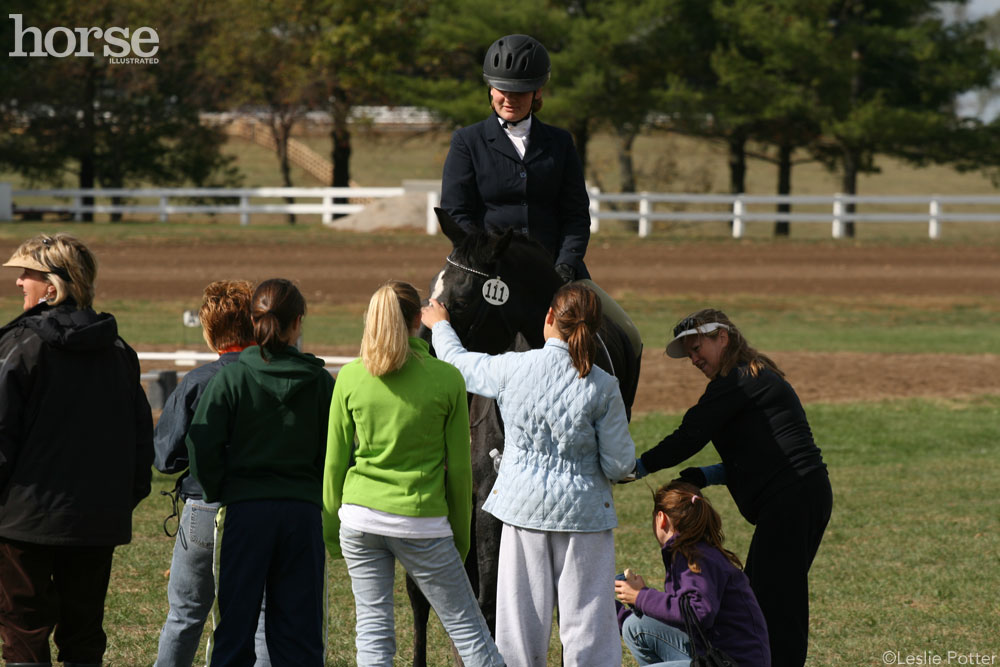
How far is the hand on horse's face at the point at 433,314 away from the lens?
509 cm

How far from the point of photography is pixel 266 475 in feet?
15.2

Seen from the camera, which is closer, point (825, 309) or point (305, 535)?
point (305, 535)

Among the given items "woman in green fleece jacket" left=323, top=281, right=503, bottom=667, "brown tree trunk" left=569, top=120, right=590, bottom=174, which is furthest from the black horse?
"brown tree trunk" left=569, top=120, right=590, bottom=174

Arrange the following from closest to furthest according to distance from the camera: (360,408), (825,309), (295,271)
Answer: (360,408) → (825,309) → (295,271)

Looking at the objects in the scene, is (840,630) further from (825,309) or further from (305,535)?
(825,309)

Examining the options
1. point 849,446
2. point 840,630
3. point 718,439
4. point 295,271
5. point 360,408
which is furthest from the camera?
point 295,271

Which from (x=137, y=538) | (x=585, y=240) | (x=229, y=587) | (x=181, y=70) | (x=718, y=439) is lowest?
(x=137, y=538)

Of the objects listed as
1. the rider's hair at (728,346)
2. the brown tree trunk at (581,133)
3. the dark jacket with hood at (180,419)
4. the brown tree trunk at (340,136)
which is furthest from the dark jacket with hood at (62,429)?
the brown tree trunk at (340,136)

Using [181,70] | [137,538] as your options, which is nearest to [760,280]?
[137,538]

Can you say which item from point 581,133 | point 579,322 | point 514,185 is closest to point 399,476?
point 579,322

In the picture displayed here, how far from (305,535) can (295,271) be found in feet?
64.6

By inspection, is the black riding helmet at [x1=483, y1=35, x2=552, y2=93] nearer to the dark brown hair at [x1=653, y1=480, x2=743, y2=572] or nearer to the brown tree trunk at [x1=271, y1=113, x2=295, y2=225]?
the dark brown hair at [x1=653, y1=480, x2=743, y2=572]

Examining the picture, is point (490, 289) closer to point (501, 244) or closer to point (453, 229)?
point (501, 244)

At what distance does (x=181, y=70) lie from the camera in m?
41.1
